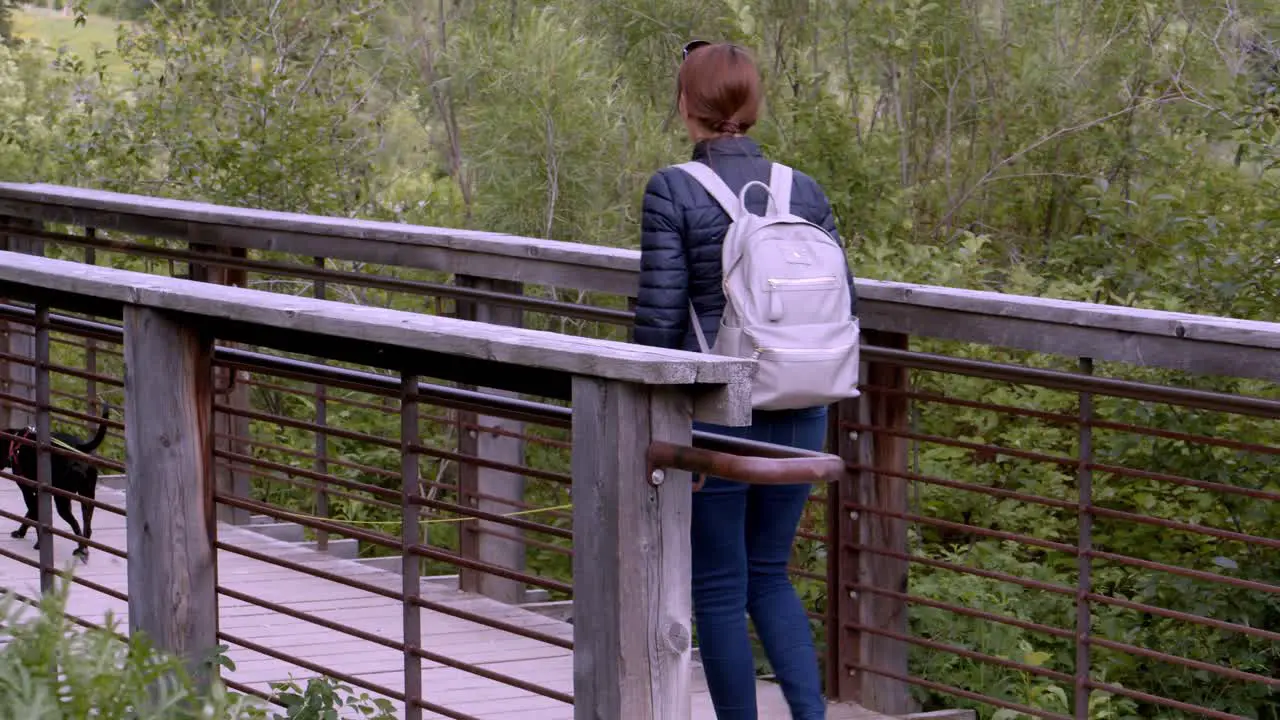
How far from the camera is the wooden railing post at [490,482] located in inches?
239

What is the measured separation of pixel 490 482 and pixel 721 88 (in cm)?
257

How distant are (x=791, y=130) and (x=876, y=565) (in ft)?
20.5

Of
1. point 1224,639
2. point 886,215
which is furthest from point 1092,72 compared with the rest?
point 1224,639

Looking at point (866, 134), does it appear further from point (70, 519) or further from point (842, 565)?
point (842, 565)

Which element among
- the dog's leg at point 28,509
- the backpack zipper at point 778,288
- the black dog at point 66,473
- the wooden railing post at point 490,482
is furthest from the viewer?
the black dog at point 66,473

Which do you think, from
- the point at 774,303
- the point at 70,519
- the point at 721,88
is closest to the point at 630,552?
the point at 774,303

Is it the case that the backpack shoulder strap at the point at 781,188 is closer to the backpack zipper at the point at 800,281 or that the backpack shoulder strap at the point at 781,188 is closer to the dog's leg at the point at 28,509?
the backpack zipper at the point at 800,281

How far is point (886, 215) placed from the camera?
10.7 meters

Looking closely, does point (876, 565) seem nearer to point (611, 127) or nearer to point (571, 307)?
point (571, 307)

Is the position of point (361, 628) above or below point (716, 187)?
below

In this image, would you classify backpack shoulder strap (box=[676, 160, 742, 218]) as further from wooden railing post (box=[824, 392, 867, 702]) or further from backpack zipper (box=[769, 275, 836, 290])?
wooden railing post (box=[824, 392, 867, 702])

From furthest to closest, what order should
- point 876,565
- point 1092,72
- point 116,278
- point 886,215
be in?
point 1092,72
point 886,215
point 876,565
point 116,278

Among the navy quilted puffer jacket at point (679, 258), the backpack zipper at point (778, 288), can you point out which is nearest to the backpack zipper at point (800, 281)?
the backpack zipper at point (778, 288)

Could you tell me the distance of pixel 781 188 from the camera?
3.89 meters
